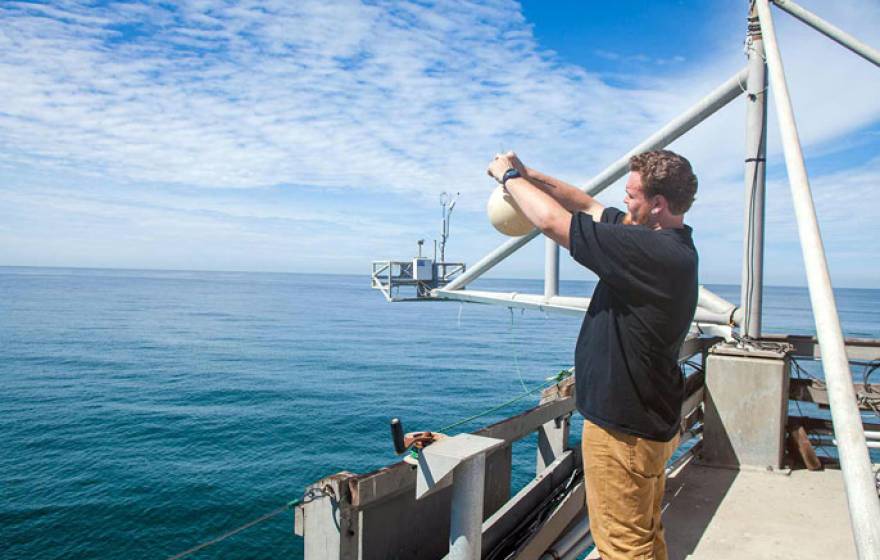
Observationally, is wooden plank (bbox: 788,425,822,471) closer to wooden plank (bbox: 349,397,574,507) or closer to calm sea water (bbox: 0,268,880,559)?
wooden plank (bbox: 349,397,574,507)

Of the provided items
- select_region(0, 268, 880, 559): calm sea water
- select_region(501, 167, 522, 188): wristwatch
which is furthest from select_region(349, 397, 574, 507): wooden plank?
select_region(0, 268, 880, 559): calm sea water

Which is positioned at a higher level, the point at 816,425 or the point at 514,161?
the point at 514,161

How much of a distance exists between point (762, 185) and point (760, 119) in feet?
2.07

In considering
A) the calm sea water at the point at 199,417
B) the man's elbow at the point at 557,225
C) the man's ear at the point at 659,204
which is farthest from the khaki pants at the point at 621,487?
the calm sea water at the point at 199,417

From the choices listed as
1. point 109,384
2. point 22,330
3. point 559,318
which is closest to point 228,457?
point 109,384

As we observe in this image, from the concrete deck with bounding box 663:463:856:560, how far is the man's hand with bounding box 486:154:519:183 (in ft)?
9.10

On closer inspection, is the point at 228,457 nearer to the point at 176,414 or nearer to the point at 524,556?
the point at 176,414

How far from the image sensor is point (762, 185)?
6.04 m

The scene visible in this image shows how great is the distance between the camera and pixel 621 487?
246 centimetres

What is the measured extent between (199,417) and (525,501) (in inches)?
822

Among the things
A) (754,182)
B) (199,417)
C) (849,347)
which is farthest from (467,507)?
(199,417)

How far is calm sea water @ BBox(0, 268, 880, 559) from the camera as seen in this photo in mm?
12859

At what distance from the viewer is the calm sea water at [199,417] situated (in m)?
12.9

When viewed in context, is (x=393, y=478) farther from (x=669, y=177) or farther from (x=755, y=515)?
(x=755, y=515)
